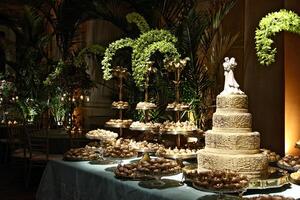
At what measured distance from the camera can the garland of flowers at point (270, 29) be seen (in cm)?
520

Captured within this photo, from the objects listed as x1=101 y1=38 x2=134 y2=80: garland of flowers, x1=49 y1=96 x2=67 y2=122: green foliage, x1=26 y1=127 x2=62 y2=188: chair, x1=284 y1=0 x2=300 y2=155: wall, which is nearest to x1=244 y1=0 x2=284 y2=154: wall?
x1=284 y1=0 x2=300 y2=155: wall

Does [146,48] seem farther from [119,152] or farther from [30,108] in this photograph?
[30,108]

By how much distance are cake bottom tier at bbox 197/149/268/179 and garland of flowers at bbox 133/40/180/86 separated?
2.33 metres

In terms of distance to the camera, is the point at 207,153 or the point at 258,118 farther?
the point at 258,118

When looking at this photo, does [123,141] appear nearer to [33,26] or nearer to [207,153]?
[207,153]

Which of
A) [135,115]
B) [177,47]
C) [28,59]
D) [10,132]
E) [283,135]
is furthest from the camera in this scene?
[28,59]

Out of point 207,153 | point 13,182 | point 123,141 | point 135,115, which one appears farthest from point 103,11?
point 207,153

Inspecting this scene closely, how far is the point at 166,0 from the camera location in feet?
23.5

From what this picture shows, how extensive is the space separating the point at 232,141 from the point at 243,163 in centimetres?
21

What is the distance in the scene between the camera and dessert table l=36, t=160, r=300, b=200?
3480mm

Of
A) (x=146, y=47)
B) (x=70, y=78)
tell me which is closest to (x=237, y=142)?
(x=146, y=47)

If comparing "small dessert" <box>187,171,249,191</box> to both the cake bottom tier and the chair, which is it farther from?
the chair

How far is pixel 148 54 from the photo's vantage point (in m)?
6.01

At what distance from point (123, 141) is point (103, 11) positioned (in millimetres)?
2794
